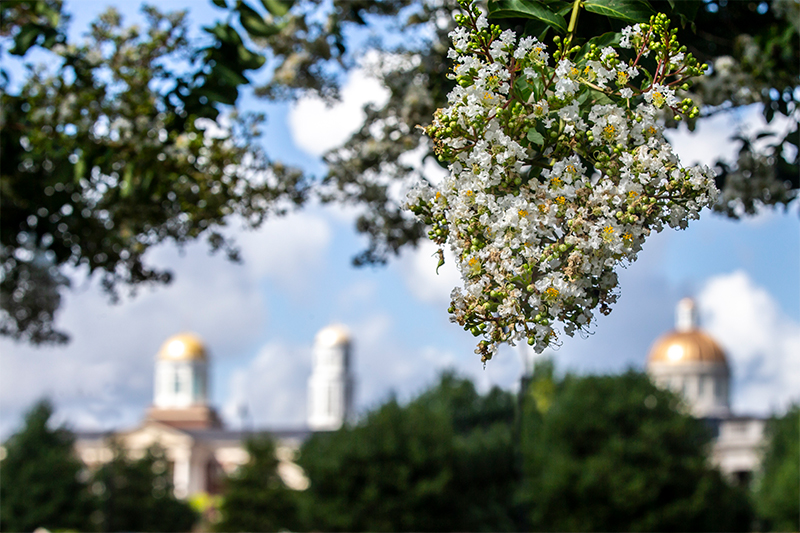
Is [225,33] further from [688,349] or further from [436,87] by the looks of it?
A: [688,349]

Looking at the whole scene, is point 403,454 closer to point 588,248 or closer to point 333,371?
point 588,248

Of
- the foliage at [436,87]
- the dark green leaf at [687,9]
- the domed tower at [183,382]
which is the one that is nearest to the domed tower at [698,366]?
the domed tower at [183,382]

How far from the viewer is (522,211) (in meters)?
2.16

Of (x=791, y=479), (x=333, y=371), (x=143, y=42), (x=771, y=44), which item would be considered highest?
(x=333, y=371)

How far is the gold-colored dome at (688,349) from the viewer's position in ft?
337

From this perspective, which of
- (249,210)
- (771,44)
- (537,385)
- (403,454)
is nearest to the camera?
(771,44)

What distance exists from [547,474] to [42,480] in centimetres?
2618

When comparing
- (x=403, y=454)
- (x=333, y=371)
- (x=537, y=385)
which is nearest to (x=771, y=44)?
(x=403, y=454)

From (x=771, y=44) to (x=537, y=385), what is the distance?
154ft

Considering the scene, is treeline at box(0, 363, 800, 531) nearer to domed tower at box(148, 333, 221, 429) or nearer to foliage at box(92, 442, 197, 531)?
foliage at box(92, 442, 197, 531)

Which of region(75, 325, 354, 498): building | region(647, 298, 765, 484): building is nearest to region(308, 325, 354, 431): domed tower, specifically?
region(75, 325, 354, 498): building

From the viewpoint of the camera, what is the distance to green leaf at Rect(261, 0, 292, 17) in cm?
542

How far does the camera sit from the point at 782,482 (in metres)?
39.8

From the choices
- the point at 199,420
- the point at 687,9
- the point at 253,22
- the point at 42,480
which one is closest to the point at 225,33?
the point at 253,22
